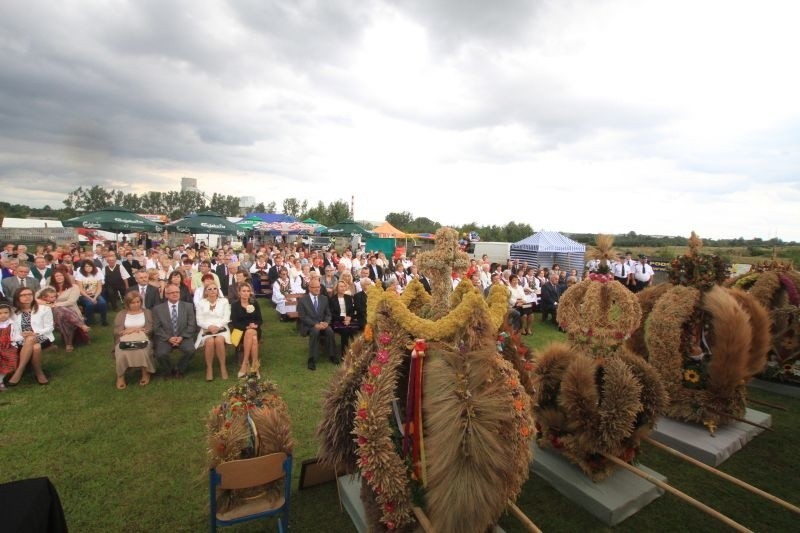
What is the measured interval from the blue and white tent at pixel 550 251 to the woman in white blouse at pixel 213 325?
1497 centimetres

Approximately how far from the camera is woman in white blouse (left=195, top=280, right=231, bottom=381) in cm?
627

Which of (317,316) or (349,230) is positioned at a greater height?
(349,230)

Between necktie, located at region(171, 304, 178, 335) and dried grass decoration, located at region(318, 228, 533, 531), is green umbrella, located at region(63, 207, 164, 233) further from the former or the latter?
dried grass decoration, located at region(318, 228, 533, 531)

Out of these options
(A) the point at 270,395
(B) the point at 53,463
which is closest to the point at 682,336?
(A) the point at 270,395

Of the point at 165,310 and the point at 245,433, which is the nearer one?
the point at 245,433

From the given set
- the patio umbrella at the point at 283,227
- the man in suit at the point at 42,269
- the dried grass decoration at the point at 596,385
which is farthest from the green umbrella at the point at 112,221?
the dried grass decoration at the point at 596,385

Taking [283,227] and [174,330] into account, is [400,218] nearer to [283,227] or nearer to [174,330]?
[283,227]

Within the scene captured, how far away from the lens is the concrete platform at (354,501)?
3191 millimetres

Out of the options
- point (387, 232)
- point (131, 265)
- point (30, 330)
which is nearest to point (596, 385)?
point (30, 330)

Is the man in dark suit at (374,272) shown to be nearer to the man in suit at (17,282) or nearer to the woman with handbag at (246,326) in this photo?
the woman with handbag at (246,326)

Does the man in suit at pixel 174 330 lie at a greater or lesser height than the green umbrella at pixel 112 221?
lesser

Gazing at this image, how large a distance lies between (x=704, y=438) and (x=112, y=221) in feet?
54.9

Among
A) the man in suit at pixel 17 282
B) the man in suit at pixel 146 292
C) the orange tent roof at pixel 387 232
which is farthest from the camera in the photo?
the orange tent roof at pixel 387 232

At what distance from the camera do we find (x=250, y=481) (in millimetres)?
2777
